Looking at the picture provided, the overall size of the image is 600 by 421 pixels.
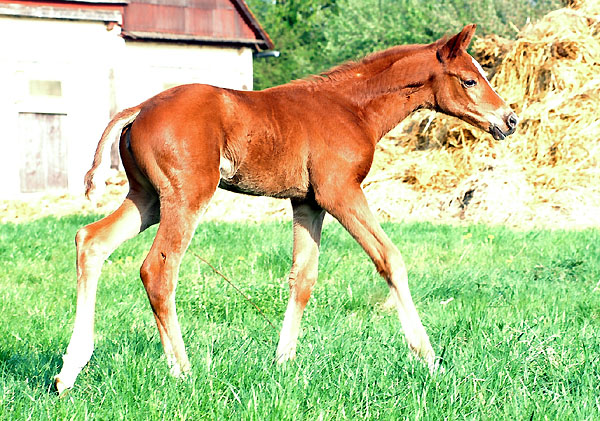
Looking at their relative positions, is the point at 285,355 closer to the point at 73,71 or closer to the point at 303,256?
the point at 303,256

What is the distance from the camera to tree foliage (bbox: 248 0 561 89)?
22.2 m

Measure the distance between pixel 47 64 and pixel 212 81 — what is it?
381cm

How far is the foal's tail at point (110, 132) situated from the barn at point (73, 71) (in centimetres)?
1315

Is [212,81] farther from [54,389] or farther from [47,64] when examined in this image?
[54,389]

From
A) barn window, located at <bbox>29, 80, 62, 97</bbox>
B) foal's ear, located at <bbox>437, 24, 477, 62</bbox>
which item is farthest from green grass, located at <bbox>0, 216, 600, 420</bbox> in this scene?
barn window, located at <bbox>29, 80, 62, 97</bbox>

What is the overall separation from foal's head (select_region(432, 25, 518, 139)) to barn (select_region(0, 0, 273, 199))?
521 inches

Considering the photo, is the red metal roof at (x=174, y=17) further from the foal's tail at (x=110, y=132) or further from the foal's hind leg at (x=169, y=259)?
the foal's hind leg at (x=169, y=259)

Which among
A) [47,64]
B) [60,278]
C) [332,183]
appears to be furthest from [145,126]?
[47,64]

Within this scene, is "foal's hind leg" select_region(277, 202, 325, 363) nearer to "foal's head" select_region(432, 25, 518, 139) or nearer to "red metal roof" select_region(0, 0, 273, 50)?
"foal's head" select_region(432, 25, 518, 139)

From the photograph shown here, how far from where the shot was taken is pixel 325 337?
4328 millimetres

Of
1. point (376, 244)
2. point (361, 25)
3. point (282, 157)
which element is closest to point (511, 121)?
point (376, 244)

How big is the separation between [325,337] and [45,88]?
1386 cm

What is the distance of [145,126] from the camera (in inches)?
141

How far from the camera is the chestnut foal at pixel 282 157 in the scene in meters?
3.50
